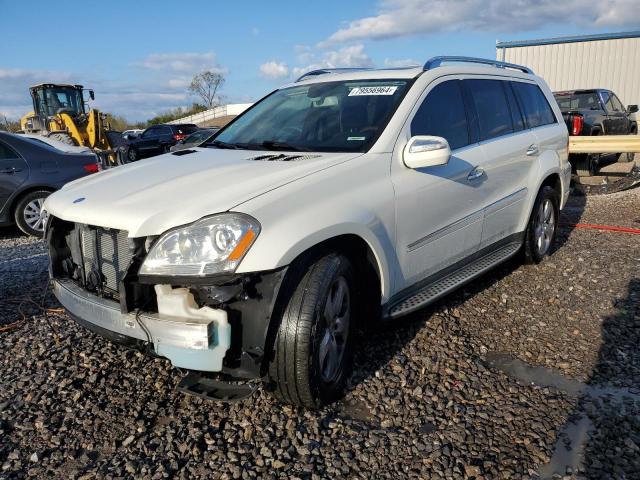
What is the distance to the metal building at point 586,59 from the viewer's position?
81.9ft

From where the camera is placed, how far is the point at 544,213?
5.27 meters

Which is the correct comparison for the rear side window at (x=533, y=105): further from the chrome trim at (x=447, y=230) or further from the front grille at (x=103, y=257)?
the front grille at (x=103, y=257)

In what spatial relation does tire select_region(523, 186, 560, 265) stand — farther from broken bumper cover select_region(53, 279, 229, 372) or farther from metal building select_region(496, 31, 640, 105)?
metal building select_region(496, 31, 640, 105)

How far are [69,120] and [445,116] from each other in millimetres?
16039

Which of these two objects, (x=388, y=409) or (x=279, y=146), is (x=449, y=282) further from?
(x=279, y=146)

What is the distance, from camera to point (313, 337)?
258 centimetres

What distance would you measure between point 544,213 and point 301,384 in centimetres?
359

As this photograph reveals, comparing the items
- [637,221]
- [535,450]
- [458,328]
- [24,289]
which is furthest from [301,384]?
[637,221]

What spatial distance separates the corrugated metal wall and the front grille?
2599 centimetres

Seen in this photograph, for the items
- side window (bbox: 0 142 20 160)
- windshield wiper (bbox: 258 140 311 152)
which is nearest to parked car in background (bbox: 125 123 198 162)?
side window (bbox: 0 142 20 160)

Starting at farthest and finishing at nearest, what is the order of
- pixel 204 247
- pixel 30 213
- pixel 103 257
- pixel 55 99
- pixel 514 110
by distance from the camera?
pixel 55 99 → pixel 30 213 → pixel 514 110 → pixel 103 257 → pixel 204 247

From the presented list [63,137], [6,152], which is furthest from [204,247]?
[63,137]

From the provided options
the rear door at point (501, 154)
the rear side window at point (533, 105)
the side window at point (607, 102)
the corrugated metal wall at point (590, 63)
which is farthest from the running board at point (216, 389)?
the corrugated metal wall at point (590, 63)

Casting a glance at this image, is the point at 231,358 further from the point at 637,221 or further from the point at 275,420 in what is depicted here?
the point at 637,221
